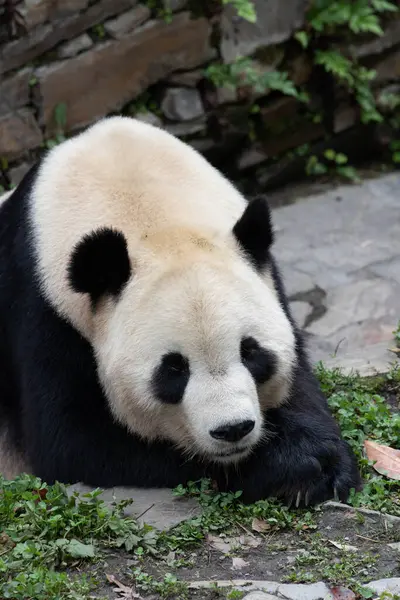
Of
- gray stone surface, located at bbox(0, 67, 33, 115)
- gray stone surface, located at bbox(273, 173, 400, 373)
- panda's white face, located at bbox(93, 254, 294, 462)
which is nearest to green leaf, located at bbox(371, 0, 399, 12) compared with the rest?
gray stone surface, located at bbox(273, 173, 400, 373)

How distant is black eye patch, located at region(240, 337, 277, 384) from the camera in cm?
427

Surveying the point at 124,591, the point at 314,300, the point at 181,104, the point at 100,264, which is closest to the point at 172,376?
the point at 100,264

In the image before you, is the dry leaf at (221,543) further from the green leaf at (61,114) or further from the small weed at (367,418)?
the green leaf at (61,114)

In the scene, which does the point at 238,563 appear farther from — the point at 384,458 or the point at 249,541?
the point at 384,458

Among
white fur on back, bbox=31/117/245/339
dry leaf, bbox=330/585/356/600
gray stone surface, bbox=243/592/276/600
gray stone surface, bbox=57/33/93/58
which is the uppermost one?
white fur on back, bbox=31/117/245/339

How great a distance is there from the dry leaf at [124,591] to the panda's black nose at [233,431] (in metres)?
0.69

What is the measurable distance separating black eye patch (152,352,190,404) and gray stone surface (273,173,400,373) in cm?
197

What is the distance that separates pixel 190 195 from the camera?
4.82 m

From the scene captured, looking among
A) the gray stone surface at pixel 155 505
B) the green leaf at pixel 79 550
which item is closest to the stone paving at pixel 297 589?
the green leaf at pixel 79 550

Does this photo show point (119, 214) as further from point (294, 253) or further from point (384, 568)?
point (294, 253)

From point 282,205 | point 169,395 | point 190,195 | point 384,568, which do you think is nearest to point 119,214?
point 190,195

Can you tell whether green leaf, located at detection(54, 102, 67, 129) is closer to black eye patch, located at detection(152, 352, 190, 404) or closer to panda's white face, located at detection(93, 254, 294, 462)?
panda's white face, located at detection(93, 254, 294, 462)

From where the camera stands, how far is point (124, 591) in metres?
3.71

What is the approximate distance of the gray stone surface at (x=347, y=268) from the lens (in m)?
6.76
